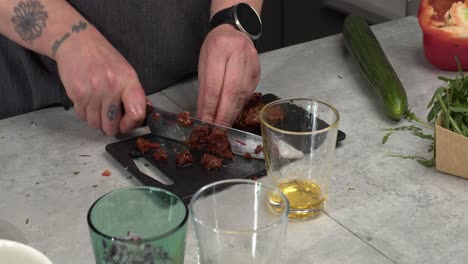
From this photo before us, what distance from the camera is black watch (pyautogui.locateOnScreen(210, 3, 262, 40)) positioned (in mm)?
1568

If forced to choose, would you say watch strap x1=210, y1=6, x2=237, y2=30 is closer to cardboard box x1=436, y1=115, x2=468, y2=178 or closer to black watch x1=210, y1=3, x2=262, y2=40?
black watch x1=210, y1=3, x2=262, y2=40

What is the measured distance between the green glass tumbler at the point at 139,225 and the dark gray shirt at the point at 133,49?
2.42ft

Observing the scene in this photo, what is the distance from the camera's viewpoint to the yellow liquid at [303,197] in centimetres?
115

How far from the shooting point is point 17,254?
2.74ft

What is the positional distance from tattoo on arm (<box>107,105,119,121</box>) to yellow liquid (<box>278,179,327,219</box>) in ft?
1.26

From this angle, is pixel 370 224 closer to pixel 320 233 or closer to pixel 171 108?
pixel 320 233

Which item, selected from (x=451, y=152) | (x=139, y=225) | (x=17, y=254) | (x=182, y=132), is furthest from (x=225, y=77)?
(x=17, y=254)

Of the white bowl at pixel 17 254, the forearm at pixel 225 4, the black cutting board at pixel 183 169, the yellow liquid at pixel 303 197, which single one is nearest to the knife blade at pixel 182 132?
the black cutting board at pixel 183 169

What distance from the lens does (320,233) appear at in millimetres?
1124

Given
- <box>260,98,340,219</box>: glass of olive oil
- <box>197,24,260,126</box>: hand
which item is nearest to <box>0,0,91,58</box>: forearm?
<box>197,24,260,126</box>: hand

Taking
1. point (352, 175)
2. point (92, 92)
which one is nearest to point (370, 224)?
point (352, 175)

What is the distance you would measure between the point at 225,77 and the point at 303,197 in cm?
37

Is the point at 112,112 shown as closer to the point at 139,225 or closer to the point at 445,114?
the point at 139,225

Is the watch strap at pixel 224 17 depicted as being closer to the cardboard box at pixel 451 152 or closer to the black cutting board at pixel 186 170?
the black cutting board at pixel 186 170
